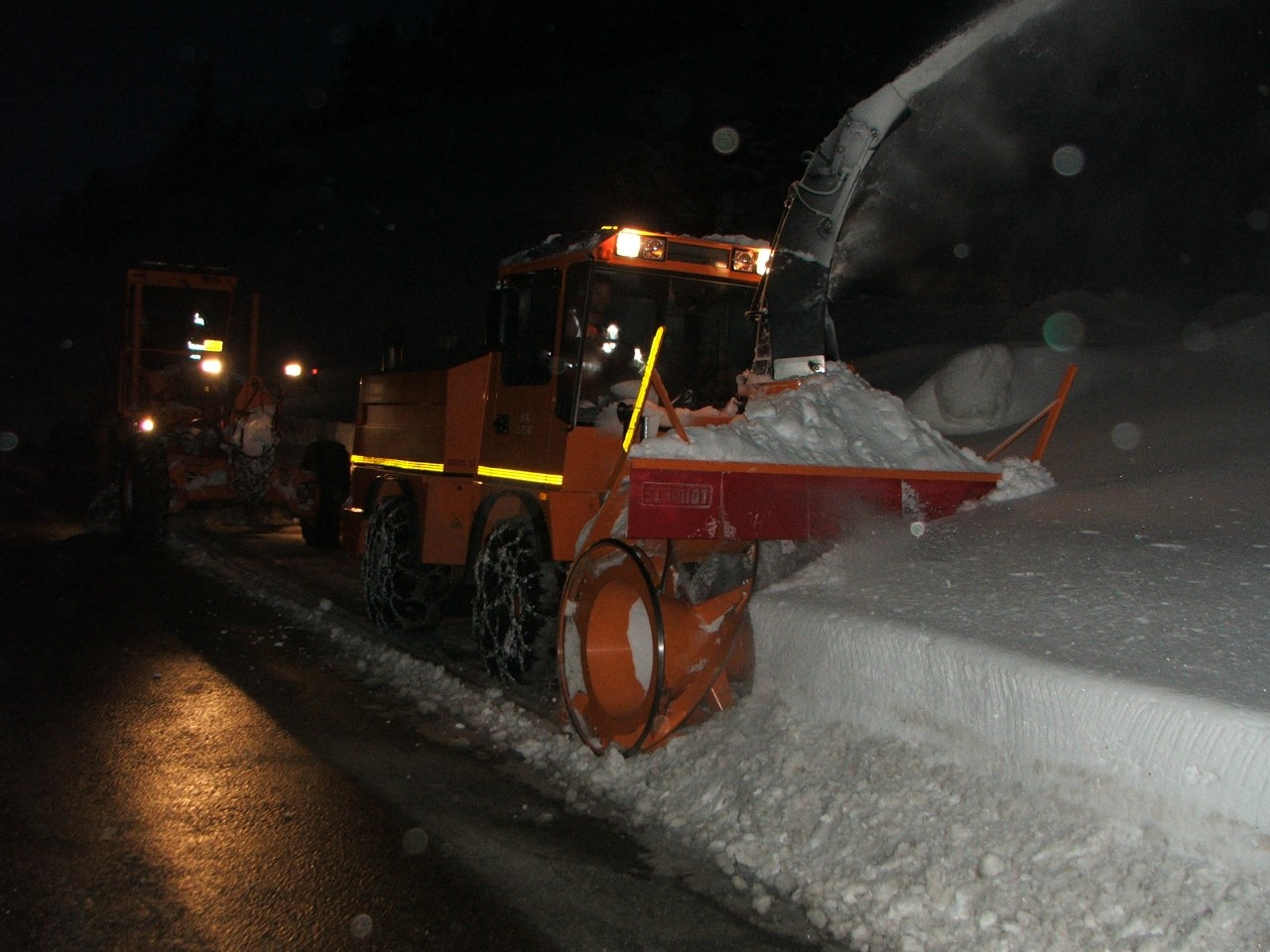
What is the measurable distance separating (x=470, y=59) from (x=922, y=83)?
227 ft

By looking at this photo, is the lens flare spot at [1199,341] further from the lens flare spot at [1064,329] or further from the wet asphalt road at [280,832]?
the wet asphalt road at [280,832]

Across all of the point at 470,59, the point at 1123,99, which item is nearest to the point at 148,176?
the point at 470,59

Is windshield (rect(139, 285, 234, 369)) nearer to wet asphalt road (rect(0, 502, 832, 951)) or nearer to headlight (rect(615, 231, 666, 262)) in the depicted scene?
wet asphalt road (rect(0, 502, 832, 951))

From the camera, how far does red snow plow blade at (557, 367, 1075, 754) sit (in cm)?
552

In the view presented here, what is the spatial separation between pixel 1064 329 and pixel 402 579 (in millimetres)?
13002

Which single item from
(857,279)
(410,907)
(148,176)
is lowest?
(410,907)

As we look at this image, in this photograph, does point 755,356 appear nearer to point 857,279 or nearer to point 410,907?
point 410,907

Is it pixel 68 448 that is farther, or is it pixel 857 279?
pixel 857 279

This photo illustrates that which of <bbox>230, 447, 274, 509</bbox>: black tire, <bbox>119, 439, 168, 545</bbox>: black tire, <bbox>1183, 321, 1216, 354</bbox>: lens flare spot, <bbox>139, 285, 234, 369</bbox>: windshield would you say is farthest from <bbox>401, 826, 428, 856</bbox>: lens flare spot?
<bbox>139, 285, 234, 369</bbox>: windshield

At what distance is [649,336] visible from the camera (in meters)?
7.04

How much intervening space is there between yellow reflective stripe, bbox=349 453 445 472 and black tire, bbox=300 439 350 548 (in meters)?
2.59

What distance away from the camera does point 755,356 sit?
21.9 ft

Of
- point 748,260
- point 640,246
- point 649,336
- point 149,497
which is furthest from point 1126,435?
point 149,497

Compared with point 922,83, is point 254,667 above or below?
below
